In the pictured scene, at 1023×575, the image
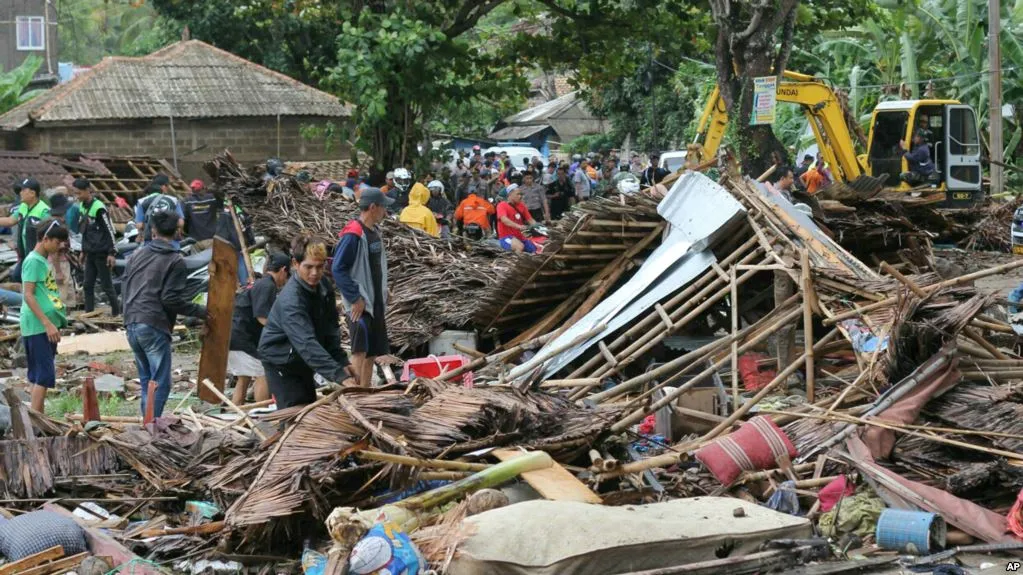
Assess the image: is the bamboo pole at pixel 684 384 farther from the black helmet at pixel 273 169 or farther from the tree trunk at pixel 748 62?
the tree trunk at pixel 748 62

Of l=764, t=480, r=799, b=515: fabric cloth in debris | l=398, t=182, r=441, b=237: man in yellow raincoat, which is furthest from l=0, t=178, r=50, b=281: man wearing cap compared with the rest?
l=764, t=480, r=799, b=515: fabric cloth in debris

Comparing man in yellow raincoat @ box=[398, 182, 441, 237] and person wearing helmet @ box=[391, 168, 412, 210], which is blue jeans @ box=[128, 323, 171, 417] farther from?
person wearing helmet @ box=[391, 168, 412, 210]

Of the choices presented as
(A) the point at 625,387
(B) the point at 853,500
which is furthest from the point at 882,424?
(A) the point at 625,387

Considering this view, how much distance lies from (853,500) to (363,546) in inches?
102

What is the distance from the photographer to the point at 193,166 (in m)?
29.0

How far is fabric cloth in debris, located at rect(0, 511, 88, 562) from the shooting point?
21.5 ft

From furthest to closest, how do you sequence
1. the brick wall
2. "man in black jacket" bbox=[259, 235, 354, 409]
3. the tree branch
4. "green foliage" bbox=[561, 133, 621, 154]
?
"green foliage" bbox=[561, 133, 621, 154] < the brick wall < the tree branch < "man in black jacket" bbox=[259, 235, 354, 409]

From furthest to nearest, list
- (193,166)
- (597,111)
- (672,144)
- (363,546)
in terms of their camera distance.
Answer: (597,111)
(672,144)
(193,166)
(363,546)

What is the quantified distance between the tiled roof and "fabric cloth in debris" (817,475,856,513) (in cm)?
2251

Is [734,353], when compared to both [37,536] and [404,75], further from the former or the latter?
[404,75]

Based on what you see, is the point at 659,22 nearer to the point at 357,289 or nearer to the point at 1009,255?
the point at 1009,255

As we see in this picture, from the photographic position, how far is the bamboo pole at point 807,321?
8.72 meters

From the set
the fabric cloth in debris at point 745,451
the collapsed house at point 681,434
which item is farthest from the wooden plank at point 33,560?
the fabric cloth in debris at point 745,451

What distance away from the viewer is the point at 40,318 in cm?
968
